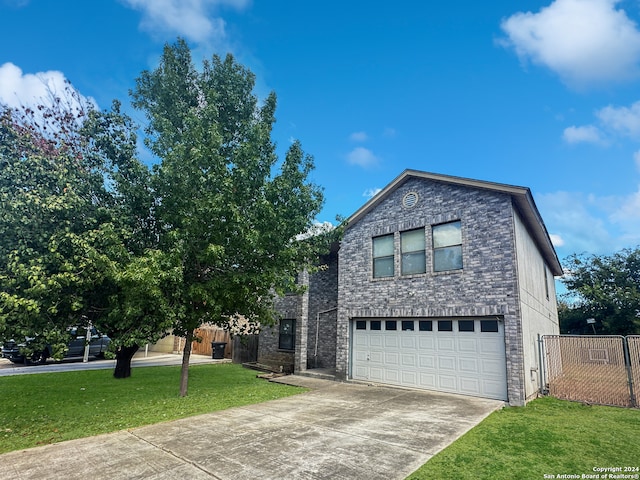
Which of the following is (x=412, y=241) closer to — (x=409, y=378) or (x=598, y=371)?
(x=409, y=378)

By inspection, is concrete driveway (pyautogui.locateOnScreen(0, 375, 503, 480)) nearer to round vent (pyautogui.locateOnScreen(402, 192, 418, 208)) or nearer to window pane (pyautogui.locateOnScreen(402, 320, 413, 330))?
window pane (pyautogui.locateOnScreen(402, 320, 413, 330))

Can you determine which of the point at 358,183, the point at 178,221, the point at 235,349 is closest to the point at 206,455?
the point at 178,221

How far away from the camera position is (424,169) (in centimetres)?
1207

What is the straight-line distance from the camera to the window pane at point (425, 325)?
11.4 m

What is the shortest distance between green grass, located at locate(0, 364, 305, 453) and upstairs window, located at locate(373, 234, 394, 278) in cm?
492

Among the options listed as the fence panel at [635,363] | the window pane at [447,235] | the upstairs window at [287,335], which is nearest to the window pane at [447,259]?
the window pane at [447,235]

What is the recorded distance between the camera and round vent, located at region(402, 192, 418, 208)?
1228 cm

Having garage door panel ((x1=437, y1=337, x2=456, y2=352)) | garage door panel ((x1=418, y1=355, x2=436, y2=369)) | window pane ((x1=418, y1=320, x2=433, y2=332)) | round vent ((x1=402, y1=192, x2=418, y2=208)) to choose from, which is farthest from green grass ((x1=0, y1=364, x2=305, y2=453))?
round vent ((x1=402, y1=192, x2=418, y2=208))

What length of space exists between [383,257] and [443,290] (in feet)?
8.44

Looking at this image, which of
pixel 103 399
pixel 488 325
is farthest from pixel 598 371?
pixel 103 399

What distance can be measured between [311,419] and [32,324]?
21.2 ft

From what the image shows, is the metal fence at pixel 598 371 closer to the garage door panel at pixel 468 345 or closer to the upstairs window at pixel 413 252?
the garage door panel at pixel 468 345

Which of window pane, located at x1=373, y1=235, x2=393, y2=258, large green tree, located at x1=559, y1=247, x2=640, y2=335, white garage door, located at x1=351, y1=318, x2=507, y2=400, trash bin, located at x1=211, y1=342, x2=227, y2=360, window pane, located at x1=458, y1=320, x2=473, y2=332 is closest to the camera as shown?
white garage door, located at x1=351, y1=318, x2=507, y2=400

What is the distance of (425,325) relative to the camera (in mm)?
11477
